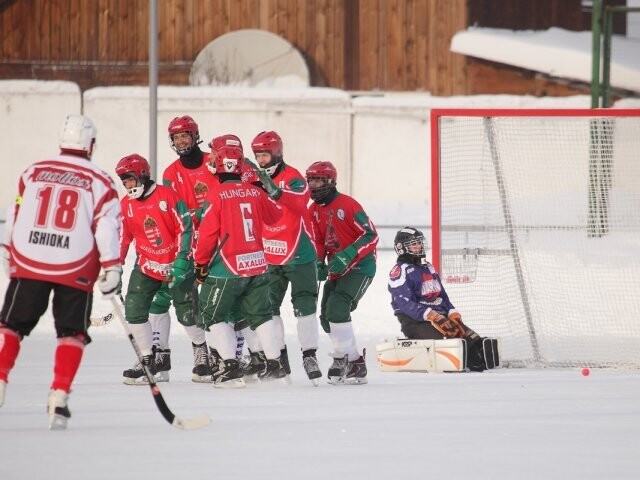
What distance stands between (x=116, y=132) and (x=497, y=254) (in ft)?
42.4

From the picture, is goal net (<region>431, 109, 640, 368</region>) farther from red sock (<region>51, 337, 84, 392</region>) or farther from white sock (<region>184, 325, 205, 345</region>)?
red sock (<region>51, 337, 84, 392</region>)

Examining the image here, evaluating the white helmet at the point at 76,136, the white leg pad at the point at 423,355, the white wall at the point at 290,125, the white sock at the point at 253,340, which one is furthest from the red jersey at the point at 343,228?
the white wall at the point at 290,125

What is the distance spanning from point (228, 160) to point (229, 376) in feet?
4.05

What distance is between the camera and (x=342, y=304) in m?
8.59

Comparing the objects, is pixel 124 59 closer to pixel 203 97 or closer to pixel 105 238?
pixel 203 97

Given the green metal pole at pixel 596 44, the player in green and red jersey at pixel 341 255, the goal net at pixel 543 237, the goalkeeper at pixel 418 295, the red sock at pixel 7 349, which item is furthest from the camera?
the green metal pole at pixel 596 44

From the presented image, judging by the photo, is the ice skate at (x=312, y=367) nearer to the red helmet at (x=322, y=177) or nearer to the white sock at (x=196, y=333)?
the white sock at (x=196, y=333)

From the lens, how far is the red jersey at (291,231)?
840 centimetres

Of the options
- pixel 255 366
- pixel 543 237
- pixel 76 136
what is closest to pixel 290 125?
pixel 543 237

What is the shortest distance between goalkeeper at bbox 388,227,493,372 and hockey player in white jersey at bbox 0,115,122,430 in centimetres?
312

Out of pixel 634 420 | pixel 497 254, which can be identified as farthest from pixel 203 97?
pixel 634 420

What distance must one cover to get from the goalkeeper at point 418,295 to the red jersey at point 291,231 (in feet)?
3.51

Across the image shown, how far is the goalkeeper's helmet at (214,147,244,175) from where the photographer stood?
795 centimetres

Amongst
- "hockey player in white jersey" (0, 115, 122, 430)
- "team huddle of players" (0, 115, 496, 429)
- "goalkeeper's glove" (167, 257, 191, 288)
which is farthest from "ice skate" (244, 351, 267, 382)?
"hockey player in white jersey" (0, 115, 122, 430)
